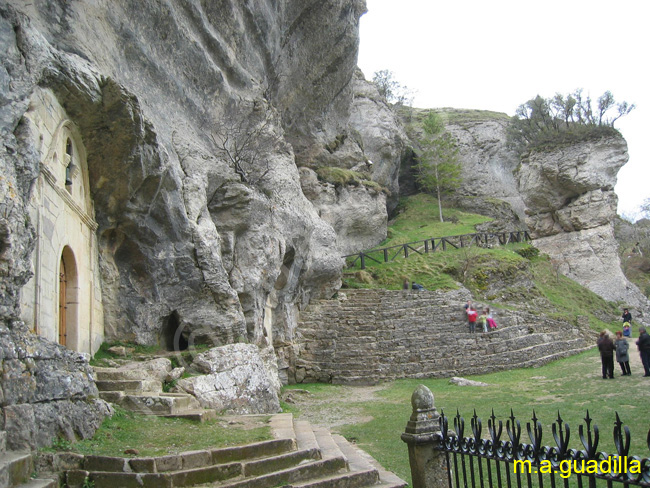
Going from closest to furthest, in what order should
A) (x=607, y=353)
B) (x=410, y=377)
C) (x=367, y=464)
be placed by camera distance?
(x=367, y=464) → (x=607, y=353) → (x=410, y=377)

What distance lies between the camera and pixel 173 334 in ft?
39.4

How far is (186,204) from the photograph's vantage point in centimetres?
1208

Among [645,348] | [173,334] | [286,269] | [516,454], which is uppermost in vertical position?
[286,269]

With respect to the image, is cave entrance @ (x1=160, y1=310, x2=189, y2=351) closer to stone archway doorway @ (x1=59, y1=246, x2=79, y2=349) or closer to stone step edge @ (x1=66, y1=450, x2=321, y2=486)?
stone archway doorway @ (x1=59, y1=246, x2=79, y2=349)

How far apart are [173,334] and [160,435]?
5.75 meters

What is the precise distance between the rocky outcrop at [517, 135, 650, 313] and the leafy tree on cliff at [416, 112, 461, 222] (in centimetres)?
889

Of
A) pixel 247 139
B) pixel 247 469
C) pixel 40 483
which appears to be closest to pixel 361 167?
pixel 247 139

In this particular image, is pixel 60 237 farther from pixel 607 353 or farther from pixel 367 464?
pixel 607 353

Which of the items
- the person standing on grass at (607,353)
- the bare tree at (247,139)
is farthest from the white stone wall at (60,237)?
the person standing on grass at (607,353)

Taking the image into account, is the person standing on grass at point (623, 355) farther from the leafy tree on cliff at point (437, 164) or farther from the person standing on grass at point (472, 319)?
the leafy tree on cliff at point (437, 164)

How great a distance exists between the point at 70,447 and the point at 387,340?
45.8 feet

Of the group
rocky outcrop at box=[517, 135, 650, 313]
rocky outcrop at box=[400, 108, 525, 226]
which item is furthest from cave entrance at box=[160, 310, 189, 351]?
rocky outcrop at box=[400, 108, 525, 226]

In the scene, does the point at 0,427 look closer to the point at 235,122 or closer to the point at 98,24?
the point at 98,24

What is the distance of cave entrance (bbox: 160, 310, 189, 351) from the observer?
11.8m
